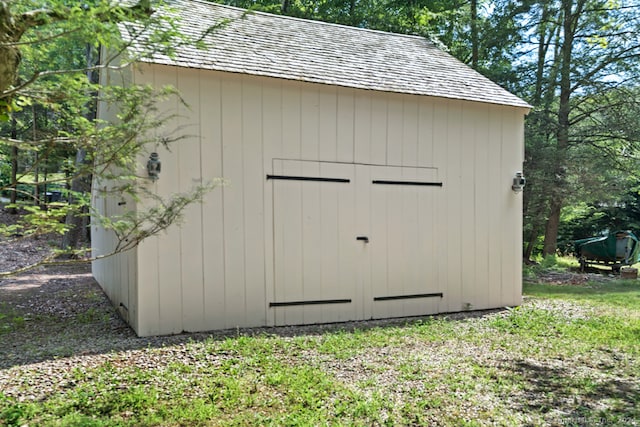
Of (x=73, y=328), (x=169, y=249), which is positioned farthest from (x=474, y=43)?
(x=73, y=328)

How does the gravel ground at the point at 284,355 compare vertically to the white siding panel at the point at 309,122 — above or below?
below

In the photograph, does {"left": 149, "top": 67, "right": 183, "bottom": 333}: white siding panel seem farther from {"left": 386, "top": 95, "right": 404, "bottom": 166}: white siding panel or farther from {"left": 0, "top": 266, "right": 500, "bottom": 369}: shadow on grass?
{"left": 386, "top": 95, "right": 404, "bottom": 166}: white siding panel

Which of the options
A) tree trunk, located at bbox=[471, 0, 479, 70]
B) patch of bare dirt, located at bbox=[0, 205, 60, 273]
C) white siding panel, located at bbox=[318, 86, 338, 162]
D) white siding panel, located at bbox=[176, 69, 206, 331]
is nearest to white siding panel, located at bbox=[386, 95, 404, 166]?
white siding panel, located at bbox=[318, 86, 338, 162]

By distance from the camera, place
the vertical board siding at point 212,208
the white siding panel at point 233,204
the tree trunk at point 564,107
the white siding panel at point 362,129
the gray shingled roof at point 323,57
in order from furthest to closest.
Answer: the tree trunk at point 564,107 < the white siding panel at point 362,129 < the gray shingled roof at point 323,57 < the white siding panel at point 233,204 < the vertical board siding at point 212,208

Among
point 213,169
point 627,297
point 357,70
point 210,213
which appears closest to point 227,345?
point 210,213

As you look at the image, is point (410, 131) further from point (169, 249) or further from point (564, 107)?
point (564, 107)

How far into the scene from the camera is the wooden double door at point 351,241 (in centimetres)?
538

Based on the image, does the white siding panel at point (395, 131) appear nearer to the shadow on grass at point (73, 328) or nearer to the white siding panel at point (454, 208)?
the white siding panel at point (454, 208)

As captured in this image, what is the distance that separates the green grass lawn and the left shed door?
20.8 inches

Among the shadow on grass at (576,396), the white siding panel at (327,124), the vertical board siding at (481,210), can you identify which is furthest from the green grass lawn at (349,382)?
the white siding panel at (327,124)

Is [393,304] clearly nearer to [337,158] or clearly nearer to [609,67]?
[337,158]

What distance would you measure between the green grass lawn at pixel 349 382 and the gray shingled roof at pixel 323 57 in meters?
3.02

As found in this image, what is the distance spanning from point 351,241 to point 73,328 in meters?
3.41

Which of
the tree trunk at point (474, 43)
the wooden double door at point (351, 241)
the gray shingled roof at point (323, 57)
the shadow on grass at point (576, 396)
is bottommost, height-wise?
the shadow on grass at point (576, 396)
